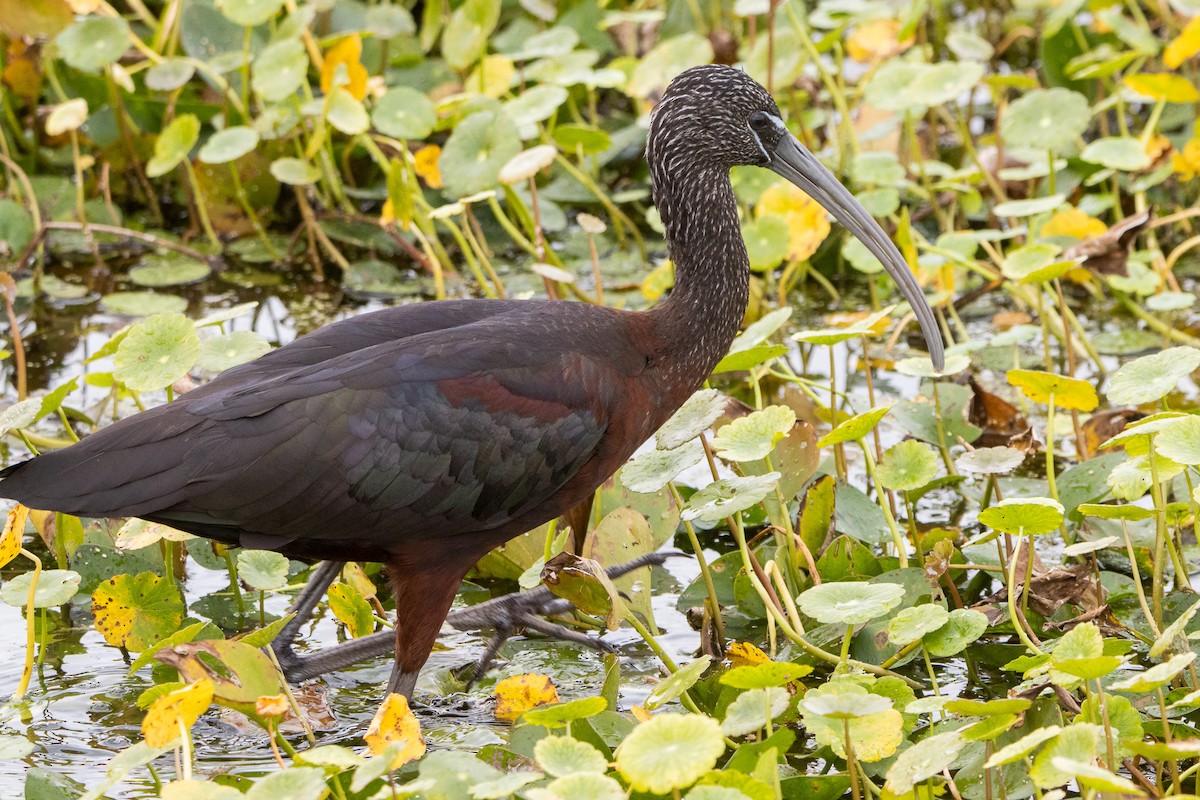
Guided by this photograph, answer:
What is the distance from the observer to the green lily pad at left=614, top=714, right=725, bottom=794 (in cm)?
284

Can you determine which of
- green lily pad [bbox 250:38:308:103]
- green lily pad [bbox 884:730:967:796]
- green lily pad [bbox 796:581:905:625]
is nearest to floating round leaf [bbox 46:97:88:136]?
green lily pad [bbox 250:38:308:103]

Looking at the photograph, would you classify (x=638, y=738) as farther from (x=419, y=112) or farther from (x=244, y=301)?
(x=244, y=301)

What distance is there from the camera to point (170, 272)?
22.4 ft

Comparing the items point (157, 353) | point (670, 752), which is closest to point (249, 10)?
point (157, 353)

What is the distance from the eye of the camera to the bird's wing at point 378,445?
12.2 feet

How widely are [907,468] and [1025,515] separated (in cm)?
69

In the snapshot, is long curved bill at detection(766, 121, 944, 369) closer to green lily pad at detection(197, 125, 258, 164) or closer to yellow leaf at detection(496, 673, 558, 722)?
yellow leaf at detection(496, 673, 558, 722)

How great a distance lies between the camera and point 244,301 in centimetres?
672

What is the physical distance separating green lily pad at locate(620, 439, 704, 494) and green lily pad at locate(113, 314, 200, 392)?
1.22 meters

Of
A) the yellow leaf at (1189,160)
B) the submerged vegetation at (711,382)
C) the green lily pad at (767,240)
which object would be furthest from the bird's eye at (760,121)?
the yellow leaf at (1189,160)

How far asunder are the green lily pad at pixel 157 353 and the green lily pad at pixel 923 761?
219 centimetres

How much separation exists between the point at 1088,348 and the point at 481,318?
2.61 metres

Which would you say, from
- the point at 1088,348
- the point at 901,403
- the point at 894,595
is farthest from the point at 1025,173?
the point at 894,595

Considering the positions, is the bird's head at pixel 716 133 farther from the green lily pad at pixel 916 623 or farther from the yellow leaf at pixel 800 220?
the yellow leaf at pixel 800 220
